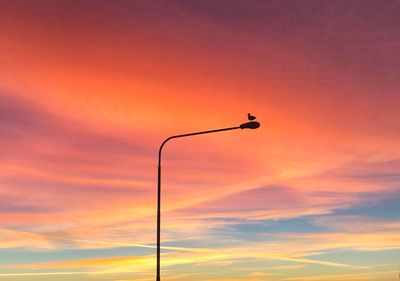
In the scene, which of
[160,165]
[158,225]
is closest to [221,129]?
[160,165]

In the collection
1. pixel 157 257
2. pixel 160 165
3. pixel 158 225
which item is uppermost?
pixel 160 165

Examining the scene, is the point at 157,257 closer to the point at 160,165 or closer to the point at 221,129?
the point at 160,165

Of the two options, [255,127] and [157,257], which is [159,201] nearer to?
[157,257]

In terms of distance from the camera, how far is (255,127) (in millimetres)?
21281

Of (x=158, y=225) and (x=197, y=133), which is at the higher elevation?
(x=197, y=133)

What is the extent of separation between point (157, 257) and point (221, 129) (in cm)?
660

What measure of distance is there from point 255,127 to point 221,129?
2319 mm

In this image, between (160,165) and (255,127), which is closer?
(255,127)

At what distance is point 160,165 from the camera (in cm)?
2345

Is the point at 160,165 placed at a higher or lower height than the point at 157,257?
higher

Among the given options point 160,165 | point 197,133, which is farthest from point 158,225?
point 197,133

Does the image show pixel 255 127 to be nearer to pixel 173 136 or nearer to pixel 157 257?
pixel 173 136

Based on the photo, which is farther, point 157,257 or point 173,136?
point 173,136

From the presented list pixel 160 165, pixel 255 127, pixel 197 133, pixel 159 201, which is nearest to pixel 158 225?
pixel 159 201
